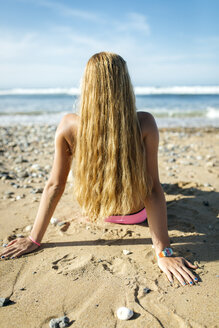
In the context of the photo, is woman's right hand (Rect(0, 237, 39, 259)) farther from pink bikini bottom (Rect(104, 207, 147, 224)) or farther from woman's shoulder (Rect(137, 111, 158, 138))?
woman's shoulder (Rect(137, 111, 158, 138))

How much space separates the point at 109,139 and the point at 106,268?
115 centimetres

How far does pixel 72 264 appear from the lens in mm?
2428

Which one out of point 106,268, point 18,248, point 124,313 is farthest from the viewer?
point 18,248

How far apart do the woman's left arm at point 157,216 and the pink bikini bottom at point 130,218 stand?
23.1 inches

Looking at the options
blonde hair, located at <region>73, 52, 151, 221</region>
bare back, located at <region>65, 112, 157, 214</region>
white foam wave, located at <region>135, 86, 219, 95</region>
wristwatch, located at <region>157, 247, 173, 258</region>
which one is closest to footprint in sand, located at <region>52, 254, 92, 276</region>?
blonde hair, located at <region>73, 52, 151, 221</region>

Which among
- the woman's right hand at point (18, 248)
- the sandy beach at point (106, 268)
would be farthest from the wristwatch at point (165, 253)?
the woman's right hand at point (18, 248)

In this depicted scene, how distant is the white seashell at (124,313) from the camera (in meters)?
1.81

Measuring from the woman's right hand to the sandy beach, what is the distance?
57 mm

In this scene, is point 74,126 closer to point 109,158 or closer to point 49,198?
point 109,158

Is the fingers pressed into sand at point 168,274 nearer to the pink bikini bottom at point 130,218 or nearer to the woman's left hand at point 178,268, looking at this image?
the woman's left hand at point 178,268

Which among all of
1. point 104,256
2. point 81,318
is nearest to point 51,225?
point 104,256

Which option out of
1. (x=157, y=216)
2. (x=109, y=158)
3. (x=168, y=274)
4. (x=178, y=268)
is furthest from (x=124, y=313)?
(x=109, y=158)

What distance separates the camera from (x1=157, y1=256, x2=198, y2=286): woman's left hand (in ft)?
7.15

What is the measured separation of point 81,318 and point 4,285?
741mm
